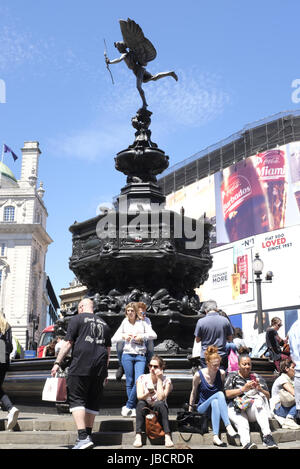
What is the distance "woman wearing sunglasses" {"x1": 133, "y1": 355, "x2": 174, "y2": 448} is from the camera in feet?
16.1

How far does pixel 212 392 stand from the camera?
545 cm

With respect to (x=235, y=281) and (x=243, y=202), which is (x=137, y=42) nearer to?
(x=243, y=202)

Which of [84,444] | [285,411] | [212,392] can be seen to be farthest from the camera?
[285,411]

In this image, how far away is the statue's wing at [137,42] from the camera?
30.2 ft

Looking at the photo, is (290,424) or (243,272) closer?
(290,424)

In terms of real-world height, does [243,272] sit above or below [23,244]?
below

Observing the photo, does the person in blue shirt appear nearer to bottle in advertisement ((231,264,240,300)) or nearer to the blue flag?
bottle in advertisement ((231,264,240,300))

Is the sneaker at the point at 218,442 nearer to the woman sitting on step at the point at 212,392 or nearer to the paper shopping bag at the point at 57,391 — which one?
the woman sitting on step at the point at 212,392

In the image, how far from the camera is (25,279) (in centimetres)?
6359

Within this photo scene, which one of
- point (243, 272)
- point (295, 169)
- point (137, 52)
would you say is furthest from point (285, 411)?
point (243, 272)

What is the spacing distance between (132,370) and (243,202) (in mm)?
32229

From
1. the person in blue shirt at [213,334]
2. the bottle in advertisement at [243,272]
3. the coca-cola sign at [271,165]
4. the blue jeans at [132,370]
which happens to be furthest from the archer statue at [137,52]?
the bottle in advertisement at [243,272]

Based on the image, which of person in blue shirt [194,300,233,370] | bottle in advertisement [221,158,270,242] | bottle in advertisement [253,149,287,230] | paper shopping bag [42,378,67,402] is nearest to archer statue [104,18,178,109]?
person in blue shirt [194,300,233,370]

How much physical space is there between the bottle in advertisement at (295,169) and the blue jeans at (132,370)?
97.1ft
